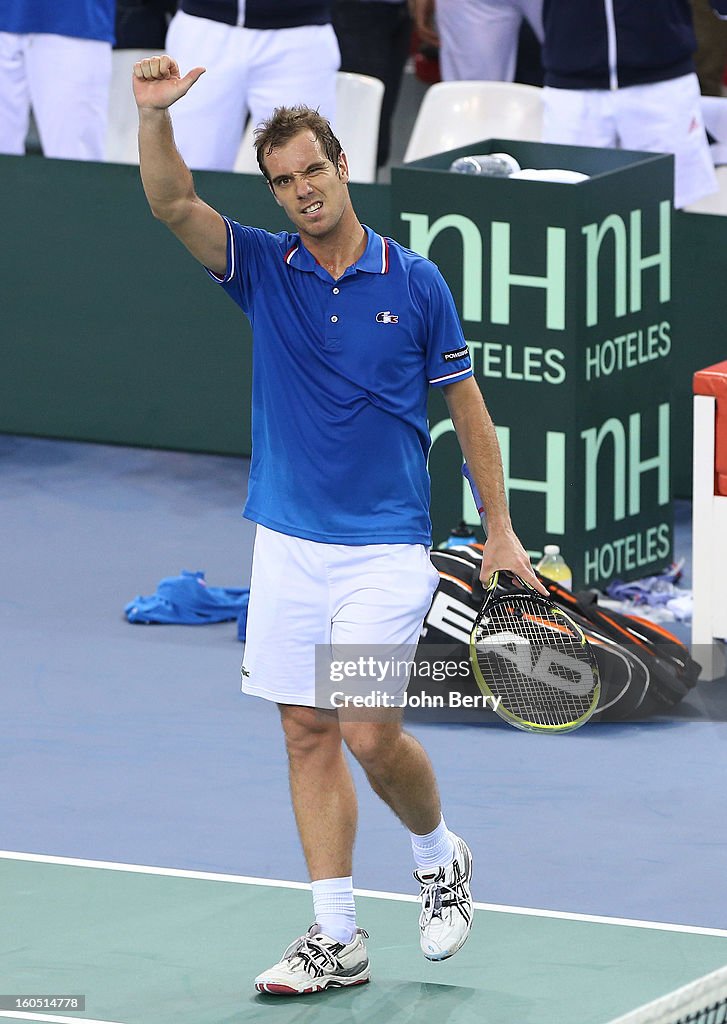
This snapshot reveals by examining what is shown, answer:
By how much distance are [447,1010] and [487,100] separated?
19.5 ft

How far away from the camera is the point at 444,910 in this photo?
16.1 feet

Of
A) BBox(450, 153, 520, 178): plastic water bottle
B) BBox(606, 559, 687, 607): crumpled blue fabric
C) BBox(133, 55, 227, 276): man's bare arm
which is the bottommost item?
BBox(606, 559, 687, 607): crumpled blue fabric

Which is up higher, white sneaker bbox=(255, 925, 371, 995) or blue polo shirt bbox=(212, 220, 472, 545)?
blue polo shirt bbox=(212, 220, 472, 545)

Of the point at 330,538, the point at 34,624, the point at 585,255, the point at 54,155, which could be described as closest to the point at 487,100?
the point at 54,155

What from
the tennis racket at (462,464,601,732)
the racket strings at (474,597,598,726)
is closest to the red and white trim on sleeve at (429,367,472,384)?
the tennis racket at (462,464,601,732)

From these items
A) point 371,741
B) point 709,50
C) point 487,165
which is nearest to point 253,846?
point 371,741

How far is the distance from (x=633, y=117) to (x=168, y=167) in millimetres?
4661

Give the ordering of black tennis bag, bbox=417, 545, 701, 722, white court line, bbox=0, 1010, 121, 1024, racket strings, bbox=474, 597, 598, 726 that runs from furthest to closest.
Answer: black tennis bag, bbox=417, 545, 701, 722 < racket strings, bbox=474, 597, 598, 726 < white court line, bbox=0, 1010, 121, 1024

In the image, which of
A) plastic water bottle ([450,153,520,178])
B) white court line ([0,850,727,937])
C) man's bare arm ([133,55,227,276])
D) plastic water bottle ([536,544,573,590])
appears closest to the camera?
man's bare arm ([133,55,227,276])

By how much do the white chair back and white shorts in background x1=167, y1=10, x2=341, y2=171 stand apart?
0.65 metres

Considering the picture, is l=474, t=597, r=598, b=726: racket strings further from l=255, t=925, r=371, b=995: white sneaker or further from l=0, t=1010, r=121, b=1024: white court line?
l=0, t=1010, r=121, b=1024: white court line

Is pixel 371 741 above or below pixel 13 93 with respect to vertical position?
below

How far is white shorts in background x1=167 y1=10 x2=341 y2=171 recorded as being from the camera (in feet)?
30.7

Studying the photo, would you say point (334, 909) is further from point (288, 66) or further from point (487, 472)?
point (288, 66)
